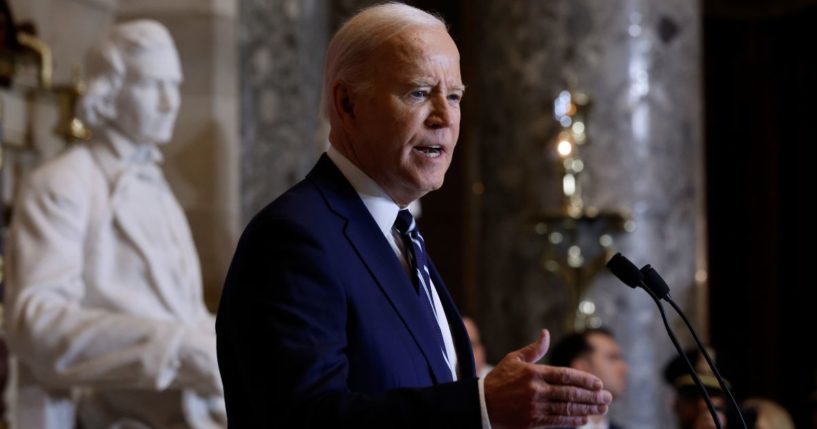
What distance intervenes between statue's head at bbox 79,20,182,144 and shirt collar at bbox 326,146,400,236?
2460 millimetres

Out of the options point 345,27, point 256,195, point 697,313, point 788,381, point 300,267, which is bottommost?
point 788,381

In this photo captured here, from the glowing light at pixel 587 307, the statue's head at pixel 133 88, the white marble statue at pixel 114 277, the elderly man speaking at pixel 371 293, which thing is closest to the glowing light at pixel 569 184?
the glowing light at pixel 587 307

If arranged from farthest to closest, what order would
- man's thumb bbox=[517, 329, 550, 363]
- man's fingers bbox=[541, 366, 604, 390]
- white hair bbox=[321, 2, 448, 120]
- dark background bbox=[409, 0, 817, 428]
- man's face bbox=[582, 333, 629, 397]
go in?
dark background bbox=[409, 0, 817, 428], man's face bbox=[582, 333, 629, 397], white hair bbox=[321, 2, 448, 120], man's thumb bbox=[517, 329, 550, 363], man's fingers bbox=[541, 366, 604, 390]

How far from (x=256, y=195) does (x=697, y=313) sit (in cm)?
Answer: 233

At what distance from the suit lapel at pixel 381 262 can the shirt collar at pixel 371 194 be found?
0.06 feet

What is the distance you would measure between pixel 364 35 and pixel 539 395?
821 mm

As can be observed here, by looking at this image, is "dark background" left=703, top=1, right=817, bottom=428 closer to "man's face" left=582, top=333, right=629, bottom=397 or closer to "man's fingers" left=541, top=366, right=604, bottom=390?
"man's face" left=582, top=333, right=629, bottom=397

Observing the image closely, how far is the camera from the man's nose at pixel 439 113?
2707 millimetres

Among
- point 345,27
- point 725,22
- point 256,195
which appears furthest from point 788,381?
point 345,27

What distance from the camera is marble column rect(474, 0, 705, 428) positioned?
7406 millimetres

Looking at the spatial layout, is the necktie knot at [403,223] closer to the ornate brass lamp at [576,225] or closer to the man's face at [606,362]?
the man's face at [606,362]

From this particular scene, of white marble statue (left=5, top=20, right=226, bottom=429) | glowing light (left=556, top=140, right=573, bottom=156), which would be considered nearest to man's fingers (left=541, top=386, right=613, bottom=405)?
white marble statue (left=5, top=20, right=226, bottom=429)

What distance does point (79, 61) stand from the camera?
7117mm

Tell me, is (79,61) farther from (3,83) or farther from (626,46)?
(626,46)
